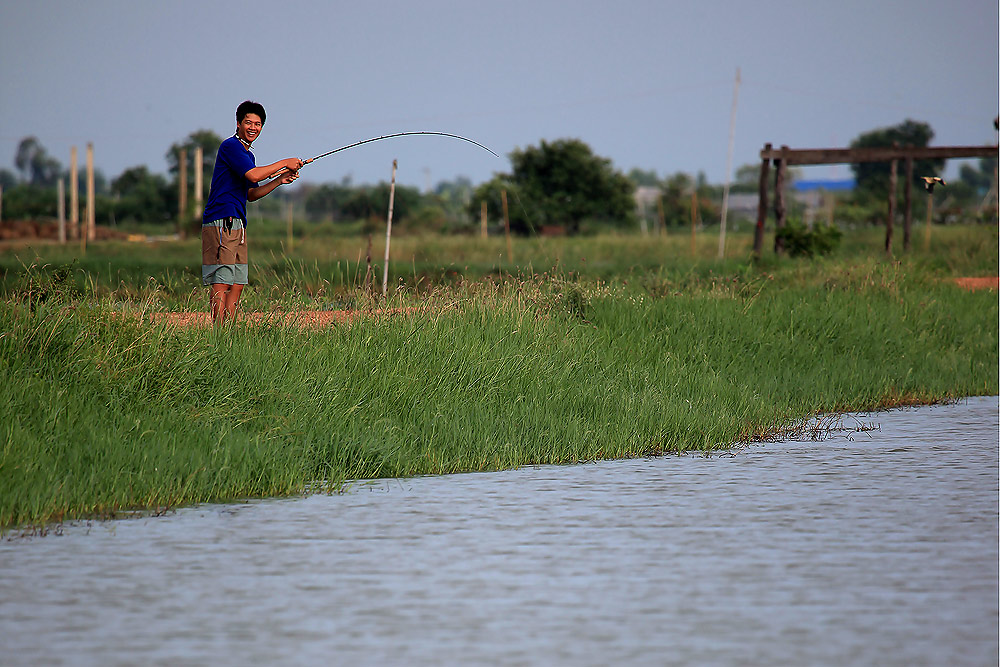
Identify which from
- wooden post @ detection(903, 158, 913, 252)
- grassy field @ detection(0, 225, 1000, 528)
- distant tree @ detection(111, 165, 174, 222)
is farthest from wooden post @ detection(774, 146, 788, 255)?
distant tree @ detection(111, 165, 174, 222)

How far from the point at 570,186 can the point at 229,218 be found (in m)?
A: 51.1

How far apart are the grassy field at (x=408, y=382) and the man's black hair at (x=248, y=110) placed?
1616mm

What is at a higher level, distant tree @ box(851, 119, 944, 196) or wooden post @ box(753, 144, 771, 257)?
distant tree @ box(851, 119, 944, 196)

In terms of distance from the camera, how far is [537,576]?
5367 millimetres

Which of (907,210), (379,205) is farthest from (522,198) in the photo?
(907,210)

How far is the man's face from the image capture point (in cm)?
962

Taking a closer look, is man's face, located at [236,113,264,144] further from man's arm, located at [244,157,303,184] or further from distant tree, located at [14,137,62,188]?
distant tree, located at [14,137,62,188]

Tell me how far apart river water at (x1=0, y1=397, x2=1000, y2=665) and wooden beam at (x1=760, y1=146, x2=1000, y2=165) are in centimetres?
1991

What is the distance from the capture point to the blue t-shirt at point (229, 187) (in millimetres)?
9414

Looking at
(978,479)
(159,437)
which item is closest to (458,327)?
(159,437)

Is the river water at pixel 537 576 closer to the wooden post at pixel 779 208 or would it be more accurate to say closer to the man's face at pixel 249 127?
the man's face at pixel 249 127

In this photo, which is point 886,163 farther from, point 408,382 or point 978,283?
point 408,382

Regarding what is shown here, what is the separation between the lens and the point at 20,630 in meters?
4.62

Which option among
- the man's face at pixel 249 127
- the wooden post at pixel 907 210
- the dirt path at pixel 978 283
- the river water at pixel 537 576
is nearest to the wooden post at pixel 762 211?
the wooden post at pixel 907 210
